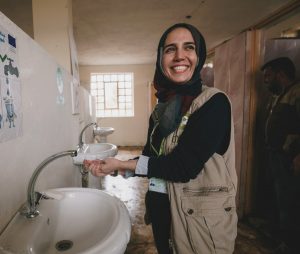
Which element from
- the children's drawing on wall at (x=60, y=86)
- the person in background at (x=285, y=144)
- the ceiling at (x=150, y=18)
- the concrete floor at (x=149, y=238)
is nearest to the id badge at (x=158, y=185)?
the children's drawing on wall at (x=60, y=86)

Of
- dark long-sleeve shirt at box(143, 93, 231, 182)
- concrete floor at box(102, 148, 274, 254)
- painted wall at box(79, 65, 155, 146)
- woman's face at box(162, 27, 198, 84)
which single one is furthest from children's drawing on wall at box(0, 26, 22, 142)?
painted wall at box(79, 65, 155, 146)

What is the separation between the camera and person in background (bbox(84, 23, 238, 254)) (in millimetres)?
786

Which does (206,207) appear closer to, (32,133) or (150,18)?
(32,133)

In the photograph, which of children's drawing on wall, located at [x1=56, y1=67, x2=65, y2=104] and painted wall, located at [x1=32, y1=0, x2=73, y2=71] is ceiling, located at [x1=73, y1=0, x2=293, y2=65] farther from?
Answer: children's drawing on wall, located at [x1=56, y1=67, x2=65, y2=104]

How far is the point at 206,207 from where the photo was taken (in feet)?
2.61

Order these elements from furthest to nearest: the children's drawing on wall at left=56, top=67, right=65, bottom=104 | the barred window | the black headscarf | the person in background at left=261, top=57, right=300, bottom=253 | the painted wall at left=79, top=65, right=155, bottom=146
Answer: the barred window
the painted wall at left=79, top=65, right=155, bottom=146
the person in background at left=261, top=57, right=300, bottom=253
the children's drawing on wall at left=56, top=67, right=65, bottom=104
the black headscarf

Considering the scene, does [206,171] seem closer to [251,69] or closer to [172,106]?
[172,106]

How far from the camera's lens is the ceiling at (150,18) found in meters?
2.75

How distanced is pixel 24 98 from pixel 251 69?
2054 mm

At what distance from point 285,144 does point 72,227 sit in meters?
1.79

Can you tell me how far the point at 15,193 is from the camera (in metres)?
0.75

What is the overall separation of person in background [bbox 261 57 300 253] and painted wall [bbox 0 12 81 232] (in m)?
1.76

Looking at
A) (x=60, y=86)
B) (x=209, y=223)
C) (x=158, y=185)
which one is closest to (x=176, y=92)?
(x=158, y=185)

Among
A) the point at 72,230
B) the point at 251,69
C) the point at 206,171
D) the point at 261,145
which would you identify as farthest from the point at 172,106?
the point at 261,145
